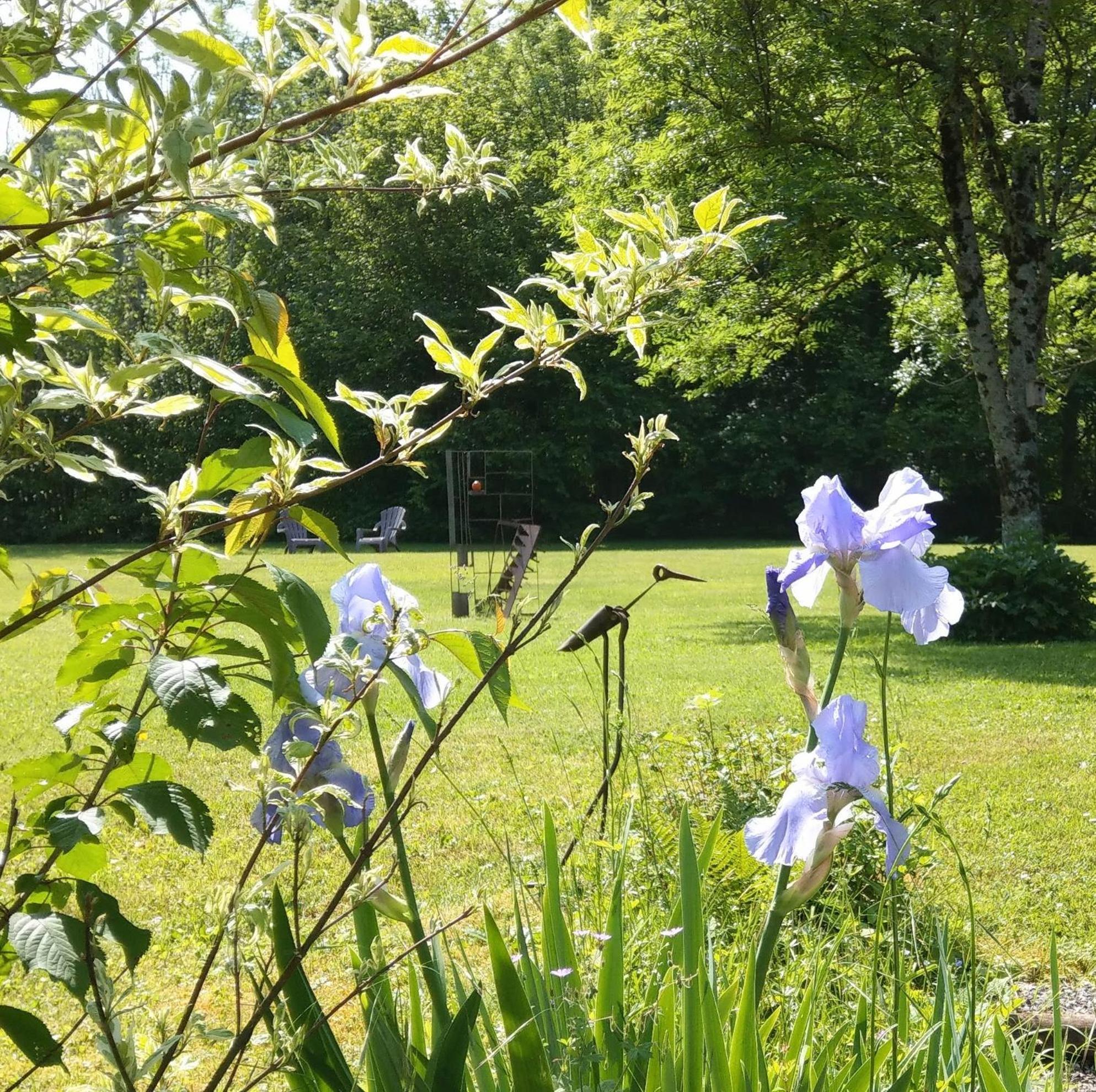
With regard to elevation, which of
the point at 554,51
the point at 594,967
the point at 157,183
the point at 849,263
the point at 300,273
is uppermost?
the point at 554,51

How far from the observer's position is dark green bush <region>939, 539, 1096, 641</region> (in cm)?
1062

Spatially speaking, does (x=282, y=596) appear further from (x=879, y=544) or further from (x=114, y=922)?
(x=879, y=544)

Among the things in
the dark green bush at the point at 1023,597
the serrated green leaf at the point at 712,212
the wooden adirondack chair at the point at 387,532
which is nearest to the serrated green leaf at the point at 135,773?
the serrated green leaf at the point at 712,212

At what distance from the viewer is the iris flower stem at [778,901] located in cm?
98

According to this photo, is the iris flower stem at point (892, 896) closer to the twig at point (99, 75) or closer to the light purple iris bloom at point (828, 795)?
the light purple iris bloom at point (828, 795)

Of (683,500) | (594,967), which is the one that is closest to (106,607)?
(594,967)

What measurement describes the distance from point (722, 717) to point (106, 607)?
590 centimetres

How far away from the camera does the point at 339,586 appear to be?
114cm

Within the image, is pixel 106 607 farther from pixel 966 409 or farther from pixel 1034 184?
pixel 966 409

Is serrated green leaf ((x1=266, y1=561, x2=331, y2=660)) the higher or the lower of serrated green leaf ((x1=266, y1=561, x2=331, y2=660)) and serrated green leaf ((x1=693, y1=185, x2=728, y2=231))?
the lower

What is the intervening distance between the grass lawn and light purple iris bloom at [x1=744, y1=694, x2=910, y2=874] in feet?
1.03

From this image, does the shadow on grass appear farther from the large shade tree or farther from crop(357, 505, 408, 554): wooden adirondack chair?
crop(357, 505, 408, 554): wooden adirondack chair

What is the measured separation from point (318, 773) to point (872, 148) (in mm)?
10678

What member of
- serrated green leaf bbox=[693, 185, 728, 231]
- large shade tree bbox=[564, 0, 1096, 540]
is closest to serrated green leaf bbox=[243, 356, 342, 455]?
serrated green leaf bbox=[693, 185, 728, 231]
